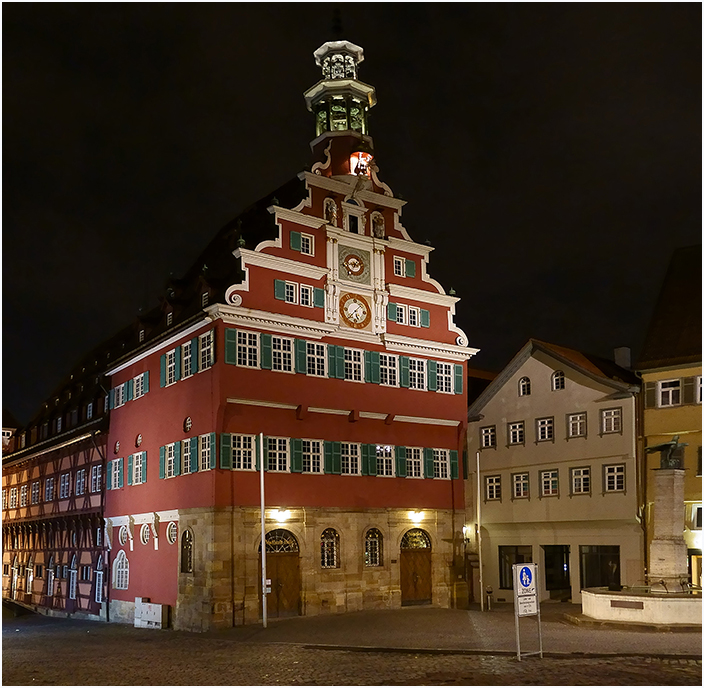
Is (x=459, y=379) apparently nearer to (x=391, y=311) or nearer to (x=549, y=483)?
(x=391, y=311)

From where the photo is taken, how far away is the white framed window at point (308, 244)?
3750 cm

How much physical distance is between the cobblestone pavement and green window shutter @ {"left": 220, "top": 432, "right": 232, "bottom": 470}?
6525 mm

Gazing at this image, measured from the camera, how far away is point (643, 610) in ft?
86.0

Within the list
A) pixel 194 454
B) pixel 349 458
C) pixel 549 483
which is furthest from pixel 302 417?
pixel 549 483

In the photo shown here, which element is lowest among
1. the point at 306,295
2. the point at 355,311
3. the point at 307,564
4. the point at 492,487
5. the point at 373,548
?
the point at 307,564

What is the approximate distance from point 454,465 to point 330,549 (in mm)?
7528

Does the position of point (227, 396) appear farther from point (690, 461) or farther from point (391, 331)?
point (690, 461)

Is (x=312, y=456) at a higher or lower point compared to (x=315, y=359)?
lower

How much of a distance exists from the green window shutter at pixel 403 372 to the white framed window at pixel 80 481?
17.0 metres

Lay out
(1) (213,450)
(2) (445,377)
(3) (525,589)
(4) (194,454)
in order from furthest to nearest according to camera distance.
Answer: (2) (445,377), (4) (194,454), (1) (213,450), (3) (525,589)

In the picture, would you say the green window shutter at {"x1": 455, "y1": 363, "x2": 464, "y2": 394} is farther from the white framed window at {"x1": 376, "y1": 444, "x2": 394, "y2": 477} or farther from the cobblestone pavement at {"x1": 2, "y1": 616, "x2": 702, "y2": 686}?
the cobblestone pavement at {"x1": 2, "y1": 616, "x2": 702, "y2": 686}

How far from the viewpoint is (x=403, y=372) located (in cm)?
3959

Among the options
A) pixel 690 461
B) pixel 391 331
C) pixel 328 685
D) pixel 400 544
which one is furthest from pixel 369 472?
pixel 328 685

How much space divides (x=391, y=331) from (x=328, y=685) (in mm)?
22147
